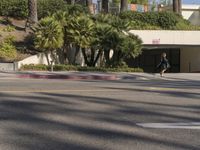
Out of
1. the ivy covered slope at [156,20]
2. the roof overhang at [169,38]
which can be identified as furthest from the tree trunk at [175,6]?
the roof overhang at [169,38]

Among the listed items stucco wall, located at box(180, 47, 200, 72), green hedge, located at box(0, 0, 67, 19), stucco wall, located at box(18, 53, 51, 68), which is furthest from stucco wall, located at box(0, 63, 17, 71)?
stucco wall, located at box(180, 47, 200, 72)

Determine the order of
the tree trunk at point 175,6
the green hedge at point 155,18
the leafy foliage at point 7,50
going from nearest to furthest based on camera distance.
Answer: the leafy foliage at point 7,50 < the green hedge at point 155,18 < the tree trunk at point 175,6

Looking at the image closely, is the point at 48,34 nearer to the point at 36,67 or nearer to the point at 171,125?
the point at 36,67

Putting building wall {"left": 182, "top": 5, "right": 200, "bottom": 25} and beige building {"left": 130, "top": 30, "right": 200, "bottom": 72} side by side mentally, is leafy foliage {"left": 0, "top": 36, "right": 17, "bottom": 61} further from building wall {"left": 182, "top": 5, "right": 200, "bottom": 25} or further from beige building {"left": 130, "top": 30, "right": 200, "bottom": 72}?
building wall {"left": 182, "top": 5, "right": 200, "bottom": 25}

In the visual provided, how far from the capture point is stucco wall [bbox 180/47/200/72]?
46719mm

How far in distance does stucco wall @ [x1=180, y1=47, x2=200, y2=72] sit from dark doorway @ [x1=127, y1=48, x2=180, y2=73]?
49 cm

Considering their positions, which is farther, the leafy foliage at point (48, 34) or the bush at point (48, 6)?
the bush at point (48, 6)

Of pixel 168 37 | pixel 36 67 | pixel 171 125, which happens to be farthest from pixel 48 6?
pixel 171 125

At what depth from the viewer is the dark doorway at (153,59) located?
4931 cm

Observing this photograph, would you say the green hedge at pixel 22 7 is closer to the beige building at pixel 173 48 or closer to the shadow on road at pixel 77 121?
the beige building at pixel 173 48

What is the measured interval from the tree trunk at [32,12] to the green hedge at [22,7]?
95.1 inches

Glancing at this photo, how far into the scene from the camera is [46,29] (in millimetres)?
33312

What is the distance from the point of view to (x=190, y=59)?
48062mm

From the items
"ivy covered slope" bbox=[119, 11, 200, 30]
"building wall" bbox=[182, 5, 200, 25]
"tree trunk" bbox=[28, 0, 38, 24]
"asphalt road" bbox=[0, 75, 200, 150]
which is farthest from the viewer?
"building wall" bbox=[182, 5, 200, 25]
